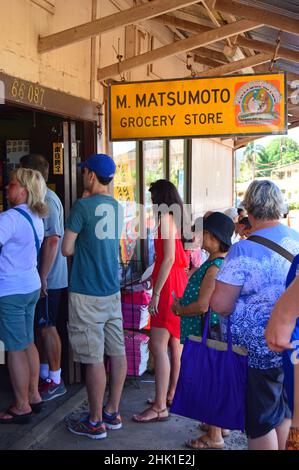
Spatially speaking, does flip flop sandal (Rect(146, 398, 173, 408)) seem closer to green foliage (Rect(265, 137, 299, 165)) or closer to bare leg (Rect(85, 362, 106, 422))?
bare leg (Rect(85, 362, 106, 422))

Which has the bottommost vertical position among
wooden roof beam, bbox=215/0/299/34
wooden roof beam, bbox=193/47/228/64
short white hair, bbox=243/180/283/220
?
short white hair, bbox=243/180/283/220

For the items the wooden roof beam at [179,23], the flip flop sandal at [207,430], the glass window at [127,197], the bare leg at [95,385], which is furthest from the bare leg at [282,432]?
the wooden roof beam at [179,23]

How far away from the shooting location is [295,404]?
200 cm

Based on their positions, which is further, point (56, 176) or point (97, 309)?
point (56, 176)

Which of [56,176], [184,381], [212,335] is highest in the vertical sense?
[56,176]

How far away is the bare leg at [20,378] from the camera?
3801 millimetres

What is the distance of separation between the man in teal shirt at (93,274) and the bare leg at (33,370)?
398 mm

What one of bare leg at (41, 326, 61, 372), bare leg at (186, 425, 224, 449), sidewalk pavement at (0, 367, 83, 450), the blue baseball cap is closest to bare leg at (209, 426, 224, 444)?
bare leg at (186, 425, 224, 449)

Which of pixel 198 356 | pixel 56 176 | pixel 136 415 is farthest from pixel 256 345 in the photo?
pixel 56 176

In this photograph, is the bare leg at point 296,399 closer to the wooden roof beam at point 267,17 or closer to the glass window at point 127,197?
the wooden roof beam at point 267,17

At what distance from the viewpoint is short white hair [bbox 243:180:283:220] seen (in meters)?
2.81

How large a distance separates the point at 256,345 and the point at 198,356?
43 centimetres

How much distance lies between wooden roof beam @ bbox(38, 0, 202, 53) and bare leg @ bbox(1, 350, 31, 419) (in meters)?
2.27
